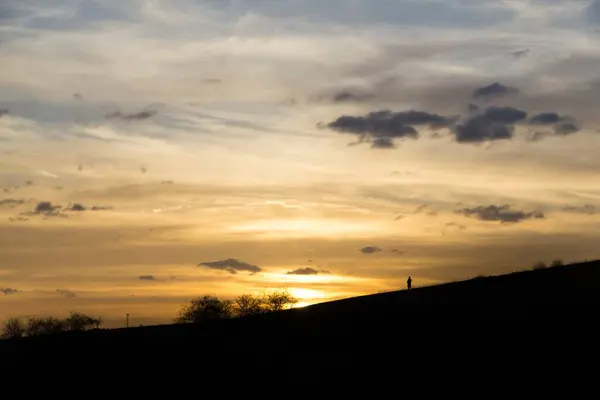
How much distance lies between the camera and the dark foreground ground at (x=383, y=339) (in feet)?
155

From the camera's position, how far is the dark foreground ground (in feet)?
155

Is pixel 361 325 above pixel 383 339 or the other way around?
above

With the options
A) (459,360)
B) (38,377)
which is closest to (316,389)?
(459,360)

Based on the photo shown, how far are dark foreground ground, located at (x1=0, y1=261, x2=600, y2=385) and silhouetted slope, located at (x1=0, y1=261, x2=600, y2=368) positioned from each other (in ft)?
0.35

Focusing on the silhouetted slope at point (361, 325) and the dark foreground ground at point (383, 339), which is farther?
the silhouetted slope at point (361, 325)

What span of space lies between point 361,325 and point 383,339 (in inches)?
250

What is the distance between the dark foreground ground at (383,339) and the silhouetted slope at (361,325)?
0.35 ft

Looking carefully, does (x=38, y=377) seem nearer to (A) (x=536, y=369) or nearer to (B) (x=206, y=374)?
(B) (x=206, y=374)

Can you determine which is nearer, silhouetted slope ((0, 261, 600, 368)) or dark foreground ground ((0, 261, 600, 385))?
dark foreground ground ((0, 261, 600, 385))

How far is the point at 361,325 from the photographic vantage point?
63.4 meters

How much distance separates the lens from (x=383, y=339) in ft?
187

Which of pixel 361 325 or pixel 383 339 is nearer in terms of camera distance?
pixel 383 339

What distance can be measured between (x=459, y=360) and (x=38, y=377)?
35.3 meters

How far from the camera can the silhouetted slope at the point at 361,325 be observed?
53750mm
